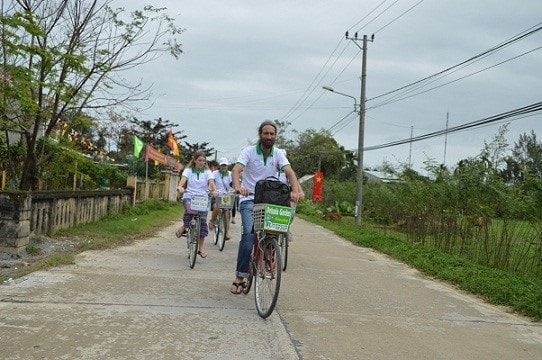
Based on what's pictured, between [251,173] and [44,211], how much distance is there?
6189 millimetres

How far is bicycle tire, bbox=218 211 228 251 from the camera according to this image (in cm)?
1188

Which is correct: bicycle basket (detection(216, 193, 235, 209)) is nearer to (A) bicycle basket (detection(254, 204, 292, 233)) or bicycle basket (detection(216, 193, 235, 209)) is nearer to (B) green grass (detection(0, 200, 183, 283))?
(B) green grass (detection(0, 200, 183, 283))

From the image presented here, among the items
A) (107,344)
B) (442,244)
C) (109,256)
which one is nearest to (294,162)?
(442,244)

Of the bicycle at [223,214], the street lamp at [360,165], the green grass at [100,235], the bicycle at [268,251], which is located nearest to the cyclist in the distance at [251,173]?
the bicycle at [268,251]

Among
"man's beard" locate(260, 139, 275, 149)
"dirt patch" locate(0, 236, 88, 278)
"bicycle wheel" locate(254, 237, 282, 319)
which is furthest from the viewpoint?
"dirt patch" locate(0, 236, 88, 278)

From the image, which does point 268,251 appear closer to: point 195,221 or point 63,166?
point 195,221

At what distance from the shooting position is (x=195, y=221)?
9.19 metres

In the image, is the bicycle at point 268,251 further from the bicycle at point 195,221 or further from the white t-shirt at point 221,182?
the white t-shirt at point 221,182

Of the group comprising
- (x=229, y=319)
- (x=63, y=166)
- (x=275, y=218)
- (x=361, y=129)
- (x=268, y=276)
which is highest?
(x=361, y=129)

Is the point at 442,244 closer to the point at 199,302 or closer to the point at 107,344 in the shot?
the point at 199,302

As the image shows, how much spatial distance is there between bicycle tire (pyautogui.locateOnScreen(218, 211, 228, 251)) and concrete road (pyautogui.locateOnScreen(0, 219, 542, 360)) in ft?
8.98

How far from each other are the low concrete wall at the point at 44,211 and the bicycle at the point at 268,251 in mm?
4619

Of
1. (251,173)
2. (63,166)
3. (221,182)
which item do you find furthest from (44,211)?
(251,173)

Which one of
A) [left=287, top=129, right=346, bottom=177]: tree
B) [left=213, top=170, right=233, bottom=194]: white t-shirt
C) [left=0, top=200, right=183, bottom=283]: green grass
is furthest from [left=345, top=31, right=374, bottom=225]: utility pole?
[left=287, top=129, right=346, bottom=177]: tree
